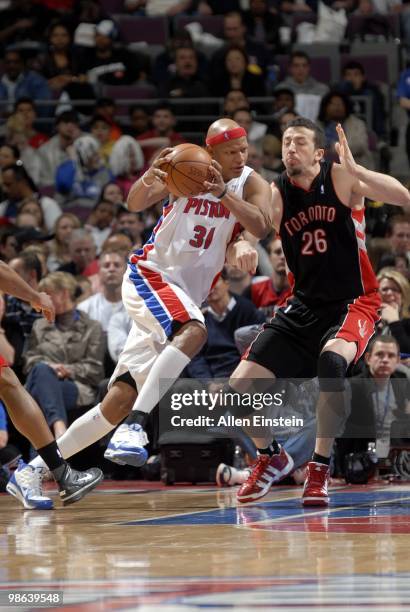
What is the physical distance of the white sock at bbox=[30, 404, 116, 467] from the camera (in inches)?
254

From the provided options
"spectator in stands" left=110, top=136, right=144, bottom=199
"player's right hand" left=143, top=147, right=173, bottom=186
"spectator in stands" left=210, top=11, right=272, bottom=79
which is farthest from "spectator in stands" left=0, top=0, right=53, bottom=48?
"player's right hand" left=143, top=147, right=173, bottom=186

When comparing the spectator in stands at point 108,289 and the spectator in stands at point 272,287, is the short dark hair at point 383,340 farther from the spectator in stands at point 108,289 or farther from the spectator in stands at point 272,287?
the spectator in stands at point 108,289

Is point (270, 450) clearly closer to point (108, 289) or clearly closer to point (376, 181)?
point (376, 181)

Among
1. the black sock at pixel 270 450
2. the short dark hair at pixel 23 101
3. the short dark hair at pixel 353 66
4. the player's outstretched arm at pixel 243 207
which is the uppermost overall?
the player's outstretched arm at pixel 243 207

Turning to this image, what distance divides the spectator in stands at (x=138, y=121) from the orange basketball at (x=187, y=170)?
24.4ft

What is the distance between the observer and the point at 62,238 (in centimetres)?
1103

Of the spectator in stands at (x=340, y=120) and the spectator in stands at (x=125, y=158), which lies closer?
the spectator in stands at (x=340, y=120)

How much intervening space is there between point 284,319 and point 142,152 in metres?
6.91

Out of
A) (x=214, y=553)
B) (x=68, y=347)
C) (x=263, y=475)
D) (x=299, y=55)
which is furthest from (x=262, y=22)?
(x=214, y=553)

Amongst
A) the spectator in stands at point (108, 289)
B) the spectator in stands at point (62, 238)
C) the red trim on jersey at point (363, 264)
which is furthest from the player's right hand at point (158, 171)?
the spectator in stands at point (62, 238)

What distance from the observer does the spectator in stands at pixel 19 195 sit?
1204 centimetres

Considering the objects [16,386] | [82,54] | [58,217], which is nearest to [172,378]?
[16,386]

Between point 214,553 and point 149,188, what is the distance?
8.38ft

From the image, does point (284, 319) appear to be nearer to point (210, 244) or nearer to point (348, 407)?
point (210, 244)
